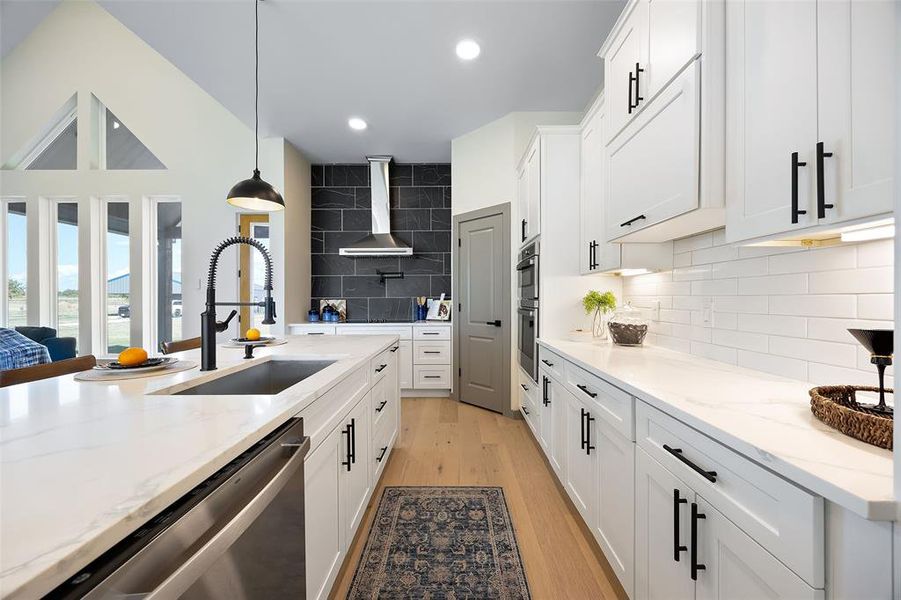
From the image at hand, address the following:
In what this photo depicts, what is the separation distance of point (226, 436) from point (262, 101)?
3699mm

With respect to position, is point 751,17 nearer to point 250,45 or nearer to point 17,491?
point 17,491

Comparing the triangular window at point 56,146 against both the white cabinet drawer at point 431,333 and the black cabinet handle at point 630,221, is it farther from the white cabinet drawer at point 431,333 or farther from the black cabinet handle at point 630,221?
the black cabinet handle at point 630,221

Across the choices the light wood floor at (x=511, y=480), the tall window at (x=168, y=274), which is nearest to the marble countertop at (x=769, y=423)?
the light wood floor at (x=511, y=480)

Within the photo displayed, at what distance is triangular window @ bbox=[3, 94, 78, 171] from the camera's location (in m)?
4.49

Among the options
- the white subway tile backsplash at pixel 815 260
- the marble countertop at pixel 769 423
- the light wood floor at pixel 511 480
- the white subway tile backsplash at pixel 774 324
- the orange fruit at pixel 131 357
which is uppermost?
the white subway tile backsplash at pixel 815 260

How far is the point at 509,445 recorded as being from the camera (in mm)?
Result: 2941

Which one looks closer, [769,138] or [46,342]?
[769,138]

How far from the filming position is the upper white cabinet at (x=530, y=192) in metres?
2.79

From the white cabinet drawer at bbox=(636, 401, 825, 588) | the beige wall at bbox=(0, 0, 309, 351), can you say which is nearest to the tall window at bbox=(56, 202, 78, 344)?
the beige wall at bbox=(0, 0, 309, 351)

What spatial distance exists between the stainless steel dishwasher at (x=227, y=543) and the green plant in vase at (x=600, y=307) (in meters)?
2.08

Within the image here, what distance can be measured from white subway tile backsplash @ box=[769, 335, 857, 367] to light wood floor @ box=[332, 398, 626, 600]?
110 cm

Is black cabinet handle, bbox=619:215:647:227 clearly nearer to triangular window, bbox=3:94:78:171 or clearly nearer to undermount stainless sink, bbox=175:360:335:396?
undermount stainless sink, bbox=175:360:335:396

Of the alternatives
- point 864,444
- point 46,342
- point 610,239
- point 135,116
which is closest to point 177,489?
point 864,444

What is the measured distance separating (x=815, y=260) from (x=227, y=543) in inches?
69.4
